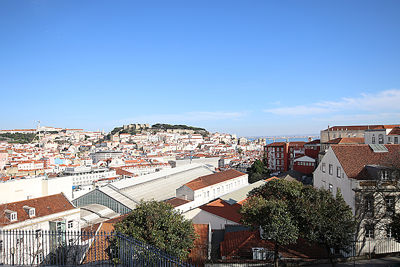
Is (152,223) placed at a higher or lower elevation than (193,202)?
higher

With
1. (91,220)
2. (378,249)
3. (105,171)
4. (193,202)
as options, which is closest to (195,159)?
(105,171)

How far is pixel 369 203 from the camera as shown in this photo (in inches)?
518

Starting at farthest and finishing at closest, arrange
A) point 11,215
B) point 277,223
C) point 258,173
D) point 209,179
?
point 258,173, point 209,179, point 11,215, point 277,223

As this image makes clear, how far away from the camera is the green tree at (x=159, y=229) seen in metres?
10.5

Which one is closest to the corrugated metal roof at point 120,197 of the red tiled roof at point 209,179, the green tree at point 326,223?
the red tiled roof at point 209,179

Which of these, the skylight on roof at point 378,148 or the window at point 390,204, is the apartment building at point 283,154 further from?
the window at point 390,204

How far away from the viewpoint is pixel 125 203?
2891cm

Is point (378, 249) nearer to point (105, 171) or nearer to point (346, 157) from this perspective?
point (346, 157)

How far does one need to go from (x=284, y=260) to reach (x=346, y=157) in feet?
22.8

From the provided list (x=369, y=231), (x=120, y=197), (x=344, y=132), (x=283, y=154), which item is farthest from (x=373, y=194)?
(x=283, y=154)

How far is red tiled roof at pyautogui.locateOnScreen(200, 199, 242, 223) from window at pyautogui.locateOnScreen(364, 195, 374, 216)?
9.50 meters

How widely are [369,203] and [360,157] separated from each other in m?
3.08

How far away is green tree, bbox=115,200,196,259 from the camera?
10.5 metres

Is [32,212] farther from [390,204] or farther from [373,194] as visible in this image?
[390,204]
